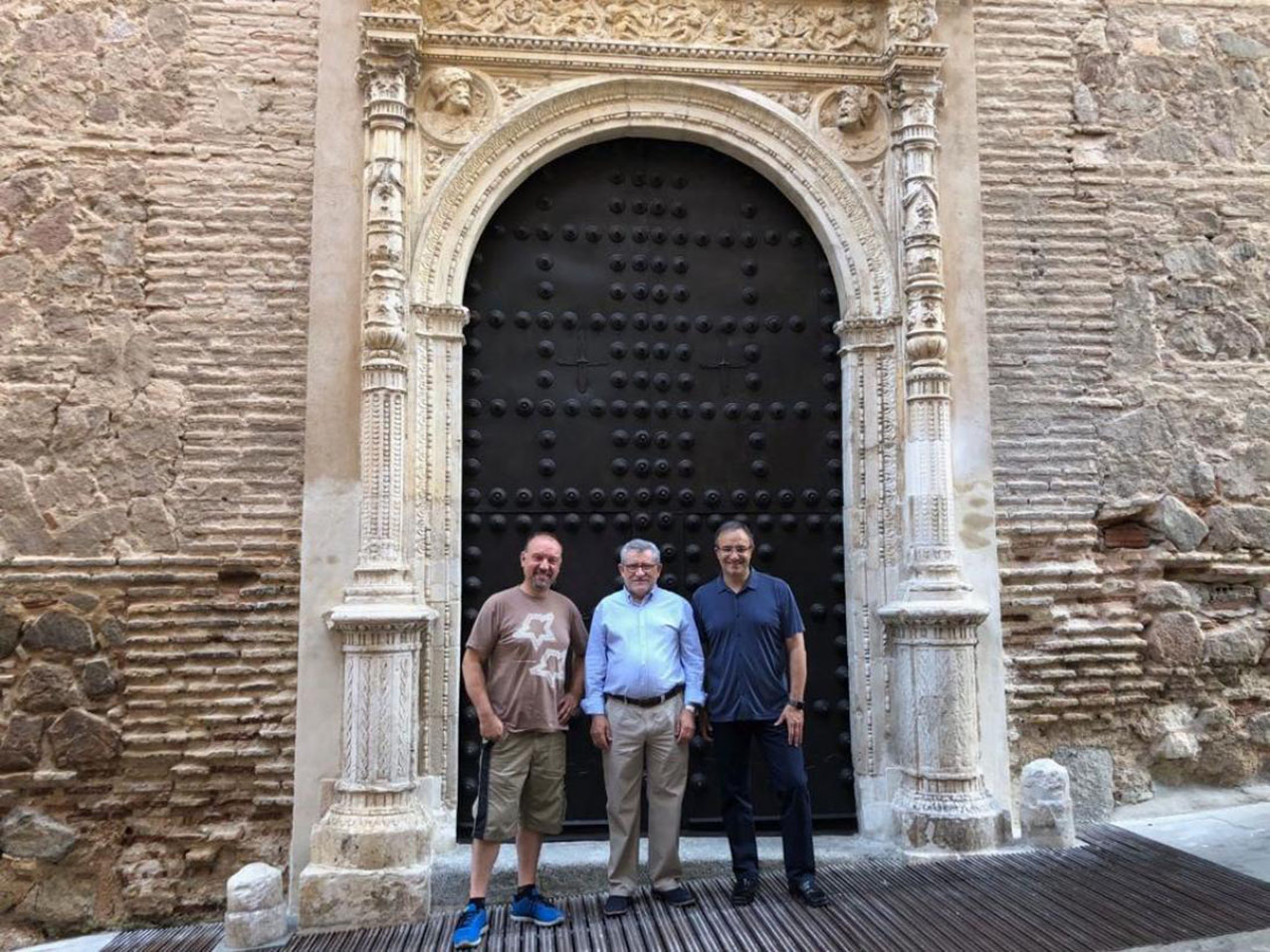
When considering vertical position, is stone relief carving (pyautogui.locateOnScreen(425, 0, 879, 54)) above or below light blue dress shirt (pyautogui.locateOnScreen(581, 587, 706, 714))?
above

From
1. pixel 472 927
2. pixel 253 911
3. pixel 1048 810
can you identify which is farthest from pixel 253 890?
pixel 1048 810

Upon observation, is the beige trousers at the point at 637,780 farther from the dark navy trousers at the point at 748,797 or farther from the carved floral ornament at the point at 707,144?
the carved floral ornament at the point at 707,144

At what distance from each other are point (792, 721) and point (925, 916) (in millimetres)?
936

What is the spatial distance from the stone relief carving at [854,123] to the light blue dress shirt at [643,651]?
2.82 meters

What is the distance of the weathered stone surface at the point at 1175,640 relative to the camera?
200 inches

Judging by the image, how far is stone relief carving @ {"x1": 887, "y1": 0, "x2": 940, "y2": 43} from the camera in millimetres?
4973

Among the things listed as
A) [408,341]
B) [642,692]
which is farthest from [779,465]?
[408,341]

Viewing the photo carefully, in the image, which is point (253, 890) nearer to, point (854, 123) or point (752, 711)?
point (752, 711)

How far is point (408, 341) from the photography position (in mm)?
4621

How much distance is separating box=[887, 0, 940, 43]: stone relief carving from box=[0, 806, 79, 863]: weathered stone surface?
5.86 meters

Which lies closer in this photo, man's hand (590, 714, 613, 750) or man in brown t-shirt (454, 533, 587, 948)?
man in brown t-shirt (454, 533, 587, 948)

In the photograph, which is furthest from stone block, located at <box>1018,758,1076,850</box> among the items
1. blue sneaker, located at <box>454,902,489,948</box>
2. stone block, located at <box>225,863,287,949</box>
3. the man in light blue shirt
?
stone block, located at <box>225,863,287,949</box>

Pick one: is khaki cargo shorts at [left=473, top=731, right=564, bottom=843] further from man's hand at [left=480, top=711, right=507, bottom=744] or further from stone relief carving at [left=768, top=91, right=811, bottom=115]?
stone relief carving at [left=768, top=91, right=811, bottom=115]

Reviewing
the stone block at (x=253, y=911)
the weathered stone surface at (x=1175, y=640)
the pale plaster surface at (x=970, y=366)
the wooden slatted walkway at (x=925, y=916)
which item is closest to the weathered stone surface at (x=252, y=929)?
the stone block at (x=253, y=911)
